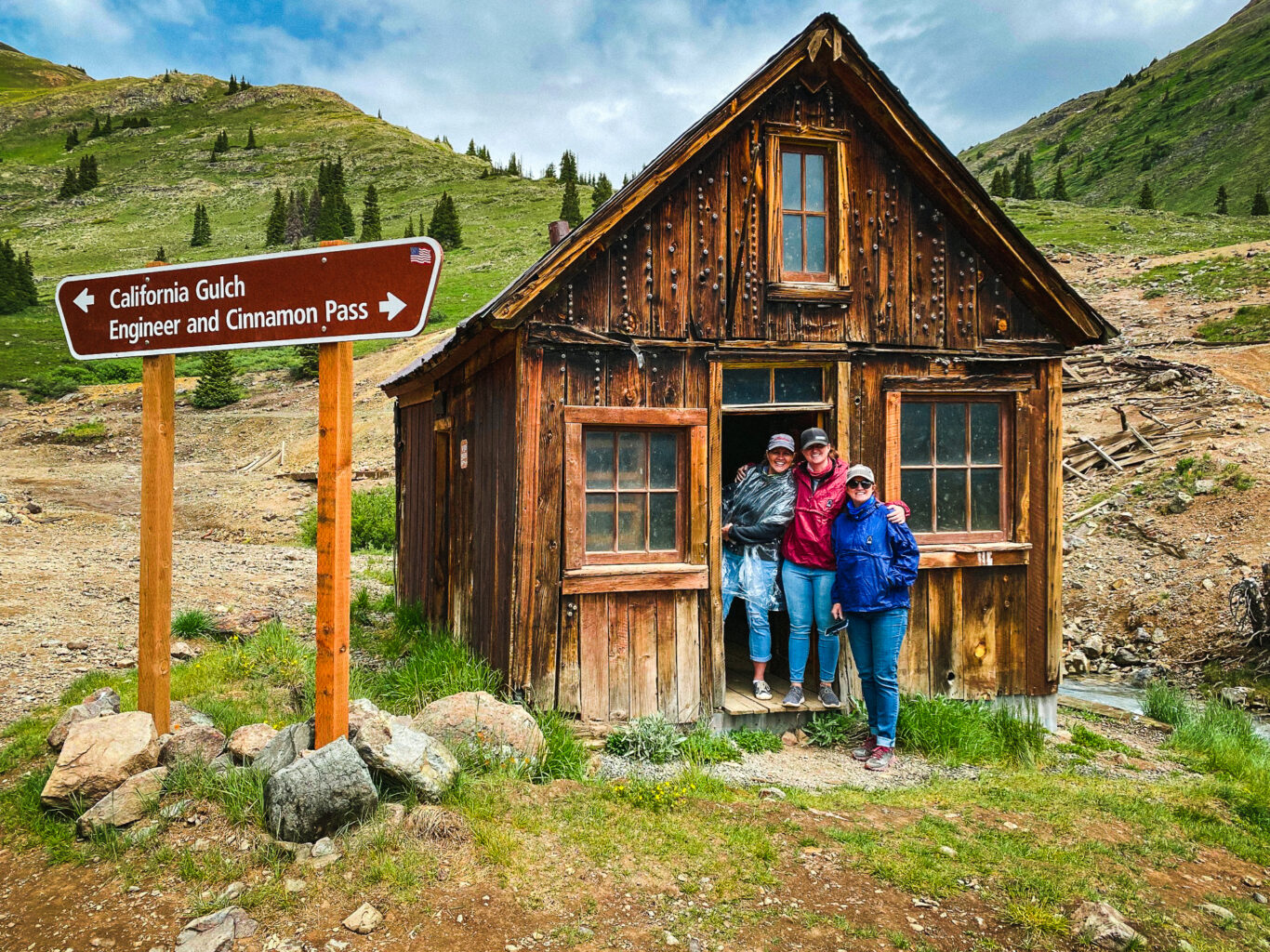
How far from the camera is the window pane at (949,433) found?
7078 mm

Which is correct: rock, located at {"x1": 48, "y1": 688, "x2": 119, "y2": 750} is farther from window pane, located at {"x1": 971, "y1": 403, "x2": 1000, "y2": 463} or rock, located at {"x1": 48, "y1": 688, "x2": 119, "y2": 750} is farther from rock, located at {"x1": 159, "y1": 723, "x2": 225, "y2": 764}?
window pane, located at {"x1": 971, "y1": 403, "x2": 1000, "y2": 463}

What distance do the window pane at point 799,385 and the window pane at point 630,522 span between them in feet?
4.83

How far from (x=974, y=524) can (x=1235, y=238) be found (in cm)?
3639

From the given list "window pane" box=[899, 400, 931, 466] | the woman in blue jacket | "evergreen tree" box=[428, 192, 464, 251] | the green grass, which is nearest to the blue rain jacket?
the woman in blue jacket

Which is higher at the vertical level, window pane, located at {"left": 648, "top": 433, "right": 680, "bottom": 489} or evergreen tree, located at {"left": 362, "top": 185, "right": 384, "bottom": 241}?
evergreen tree, located at {"left": 362, "top": 185, "right": 384, "bottom": 241}

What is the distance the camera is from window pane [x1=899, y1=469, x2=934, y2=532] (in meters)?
6.97

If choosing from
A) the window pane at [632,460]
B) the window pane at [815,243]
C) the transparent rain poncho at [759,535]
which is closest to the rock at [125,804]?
the window pane at [632,460]

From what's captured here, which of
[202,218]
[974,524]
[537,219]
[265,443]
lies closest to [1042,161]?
[537,219]

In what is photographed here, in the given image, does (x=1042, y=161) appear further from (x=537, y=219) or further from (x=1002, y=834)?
(x=1002, y=834)

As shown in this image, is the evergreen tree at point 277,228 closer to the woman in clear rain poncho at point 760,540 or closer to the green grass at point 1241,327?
the green grass at point 1241,327

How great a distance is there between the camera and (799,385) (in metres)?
6.84

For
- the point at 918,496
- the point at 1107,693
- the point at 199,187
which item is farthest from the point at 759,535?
the point at 199,187

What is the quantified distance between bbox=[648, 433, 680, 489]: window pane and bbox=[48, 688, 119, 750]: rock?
3.75 meters

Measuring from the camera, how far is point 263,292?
4.22 metres
